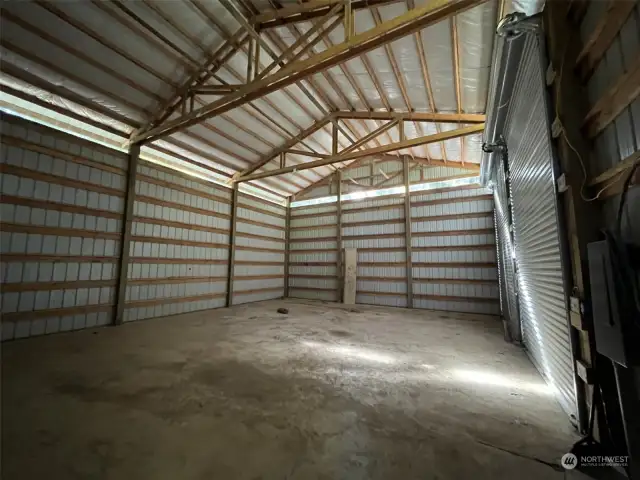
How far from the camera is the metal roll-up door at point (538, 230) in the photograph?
2.29 m

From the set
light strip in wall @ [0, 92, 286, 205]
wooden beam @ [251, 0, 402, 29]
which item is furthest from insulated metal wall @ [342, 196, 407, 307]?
wooden beam @ [251, 0, 402, 29]

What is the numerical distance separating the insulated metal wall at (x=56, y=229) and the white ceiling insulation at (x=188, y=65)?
2.21 feet

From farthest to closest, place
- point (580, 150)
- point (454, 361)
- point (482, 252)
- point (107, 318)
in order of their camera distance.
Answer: point (482, 252) < point (107, 318) < point (454, 361) < point (580, 150)

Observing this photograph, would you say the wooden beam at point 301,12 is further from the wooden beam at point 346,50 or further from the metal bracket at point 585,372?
the metal bracket at point 585,372

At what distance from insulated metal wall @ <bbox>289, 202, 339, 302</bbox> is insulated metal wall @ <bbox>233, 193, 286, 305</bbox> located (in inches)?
18.3

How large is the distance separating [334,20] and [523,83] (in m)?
2.96

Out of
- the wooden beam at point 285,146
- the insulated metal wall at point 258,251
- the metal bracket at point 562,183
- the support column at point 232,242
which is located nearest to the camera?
the metal bracket at point 562,183

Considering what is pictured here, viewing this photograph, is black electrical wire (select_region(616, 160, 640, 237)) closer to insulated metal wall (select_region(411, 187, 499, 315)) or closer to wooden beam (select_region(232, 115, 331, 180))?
wooden beam (select_region(232, 115, 331, 180))

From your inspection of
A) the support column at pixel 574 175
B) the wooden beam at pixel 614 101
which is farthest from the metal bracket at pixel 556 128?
the wooden beam at pixel 614 101

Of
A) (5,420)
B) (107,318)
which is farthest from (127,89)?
(5,420)

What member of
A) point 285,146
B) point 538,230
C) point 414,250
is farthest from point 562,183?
point 285,146

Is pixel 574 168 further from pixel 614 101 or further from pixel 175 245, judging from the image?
pixel 175 245

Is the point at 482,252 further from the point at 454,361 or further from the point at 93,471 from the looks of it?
the point at 93,471

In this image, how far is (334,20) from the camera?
425cm
